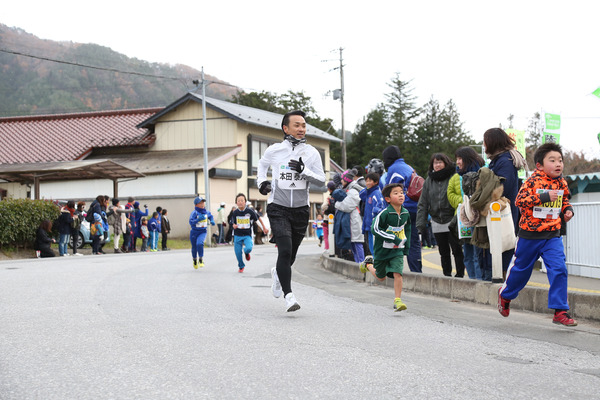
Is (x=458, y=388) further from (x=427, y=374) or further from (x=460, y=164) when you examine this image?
(x=460, y=164)

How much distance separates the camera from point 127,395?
3.92 meters

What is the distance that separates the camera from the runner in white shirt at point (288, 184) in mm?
7715

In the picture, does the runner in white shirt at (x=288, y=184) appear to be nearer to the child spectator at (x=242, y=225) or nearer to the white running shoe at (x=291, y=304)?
the white running shoe at (x=291, y=304)

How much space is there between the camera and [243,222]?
1456 cm

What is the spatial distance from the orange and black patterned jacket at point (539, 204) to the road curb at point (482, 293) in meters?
1.11

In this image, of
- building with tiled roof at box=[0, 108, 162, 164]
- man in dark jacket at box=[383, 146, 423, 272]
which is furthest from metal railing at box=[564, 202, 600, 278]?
building with tiled roof at box=[0, 108, 162, 164]

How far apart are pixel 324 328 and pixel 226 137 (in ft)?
119

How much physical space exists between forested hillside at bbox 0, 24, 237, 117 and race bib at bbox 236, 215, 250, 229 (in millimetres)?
75674

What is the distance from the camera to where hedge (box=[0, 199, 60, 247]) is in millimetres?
21266

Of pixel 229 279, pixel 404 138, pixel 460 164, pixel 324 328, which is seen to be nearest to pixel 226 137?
pixel 229 279

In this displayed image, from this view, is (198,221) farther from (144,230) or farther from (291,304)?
(144,230)

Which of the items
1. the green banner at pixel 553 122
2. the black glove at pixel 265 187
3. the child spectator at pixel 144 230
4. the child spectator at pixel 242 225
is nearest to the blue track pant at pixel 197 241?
the child spectator at pixel 242 225

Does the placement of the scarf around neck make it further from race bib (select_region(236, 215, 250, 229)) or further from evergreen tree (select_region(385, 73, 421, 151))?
evergreen tree (select_region(385, 73, 421, 151))

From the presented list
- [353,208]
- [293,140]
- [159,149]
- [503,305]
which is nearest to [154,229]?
[353,208]
